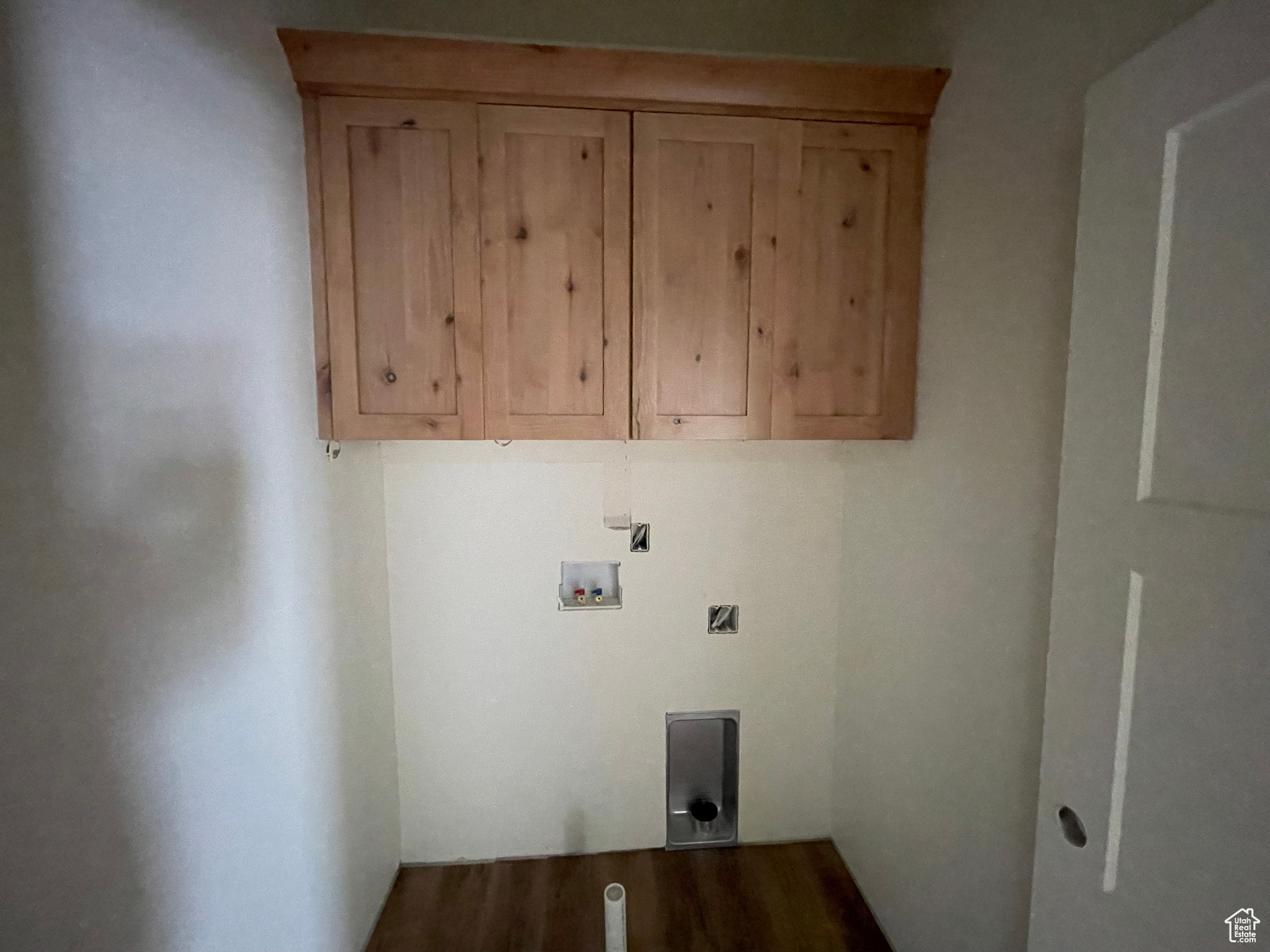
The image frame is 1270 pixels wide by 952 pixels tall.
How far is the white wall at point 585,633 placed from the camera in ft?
5.73

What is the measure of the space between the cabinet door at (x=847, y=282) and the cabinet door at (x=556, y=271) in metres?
0.44

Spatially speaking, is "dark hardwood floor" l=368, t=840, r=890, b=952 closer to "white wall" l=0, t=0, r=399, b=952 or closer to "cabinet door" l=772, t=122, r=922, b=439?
"white wall" l=0, t=0, r=399, b=952

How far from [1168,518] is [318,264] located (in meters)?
1.70

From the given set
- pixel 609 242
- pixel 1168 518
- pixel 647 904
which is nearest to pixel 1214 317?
pixel 1168 518

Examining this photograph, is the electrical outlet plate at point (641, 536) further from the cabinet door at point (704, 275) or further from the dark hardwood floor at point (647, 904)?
the dark hardwood floor at point (647, 904)

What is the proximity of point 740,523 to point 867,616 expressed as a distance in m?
0.50

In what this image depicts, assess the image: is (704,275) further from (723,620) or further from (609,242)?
(723,620)

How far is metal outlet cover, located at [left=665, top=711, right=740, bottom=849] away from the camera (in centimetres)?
188

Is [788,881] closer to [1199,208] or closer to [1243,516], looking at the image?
[1243,516]

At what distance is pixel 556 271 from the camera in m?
1.33

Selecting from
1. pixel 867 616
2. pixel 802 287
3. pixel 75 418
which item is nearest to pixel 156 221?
pixel 75 418

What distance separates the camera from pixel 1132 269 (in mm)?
721

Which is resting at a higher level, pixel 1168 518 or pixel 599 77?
pixel 599 77

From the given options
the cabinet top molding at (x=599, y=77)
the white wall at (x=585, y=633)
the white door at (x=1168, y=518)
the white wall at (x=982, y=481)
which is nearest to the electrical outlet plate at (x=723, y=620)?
the white wall at (x=585, y=633)
